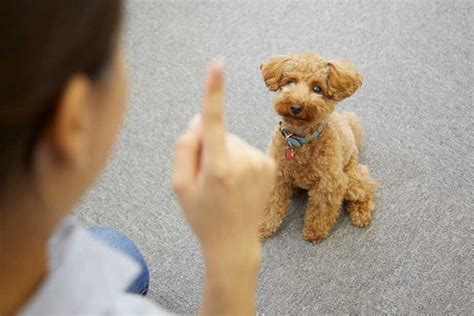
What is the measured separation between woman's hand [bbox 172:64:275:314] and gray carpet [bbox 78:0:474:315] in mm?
859

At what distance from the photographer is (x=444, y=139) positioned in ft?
5.66

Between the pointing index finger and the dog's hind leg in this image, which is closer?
the pointing index finger

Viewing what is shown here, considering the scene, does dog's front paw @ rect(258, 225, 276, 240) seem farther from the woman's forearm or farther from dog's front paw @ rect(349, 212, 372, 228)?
the woman's forearm

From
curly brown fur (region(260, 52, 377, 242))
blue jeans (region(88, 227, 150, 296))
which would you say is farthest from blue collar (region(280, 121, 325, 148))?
blue jeans (region(88, 227, 150, 296))

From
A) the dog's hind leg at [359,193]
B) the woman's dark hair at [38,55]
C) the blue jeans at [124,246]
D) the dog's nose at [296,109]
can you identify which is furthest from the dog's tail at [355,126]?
the woman's dark hair at [38,55]

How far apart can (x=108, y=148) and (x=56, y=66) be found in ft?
0.40

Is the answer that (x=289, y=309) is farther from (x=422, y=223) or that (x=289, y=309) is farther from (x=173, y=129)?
(x=173, y=129)

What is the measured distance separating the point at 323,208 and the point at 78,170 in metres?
1.12

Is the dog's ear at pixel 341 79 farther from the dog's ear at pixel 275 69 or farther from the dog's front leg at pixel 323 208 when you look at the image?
the dog's front leg at pixel 323 208

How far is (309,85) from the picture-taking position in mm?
1313

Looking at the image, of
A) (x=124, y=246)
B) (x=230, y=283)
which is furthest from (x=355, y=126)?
(x=230, y=283)

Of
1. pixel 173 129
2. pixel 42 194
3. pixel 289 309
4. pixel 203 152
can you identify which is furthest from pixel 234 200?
pixel 173 129

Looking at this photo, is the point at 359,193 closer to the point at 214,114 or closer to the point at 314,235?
the point at 314,235

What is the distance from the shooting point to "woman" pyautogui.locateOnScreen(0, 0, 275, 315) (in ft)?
1.22
